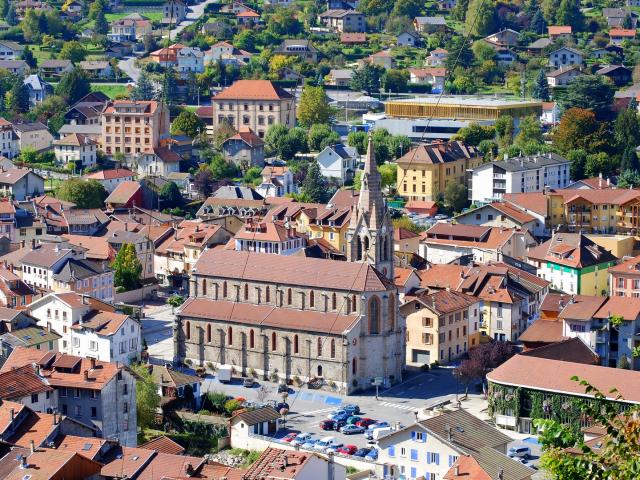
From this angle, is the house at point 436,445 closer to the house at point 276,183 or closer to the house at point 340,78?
the house at point 276,183

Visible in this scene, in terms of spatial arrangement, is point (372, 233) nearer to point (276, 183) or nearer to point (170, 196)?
point (276, 183)

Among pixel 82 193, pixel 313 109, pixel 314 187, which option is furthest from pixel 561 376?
pixel 313 109

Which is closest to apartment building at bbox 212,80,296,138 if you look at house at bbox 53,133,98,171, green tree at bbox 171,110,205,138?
green tree at bbox 171,110,205,138

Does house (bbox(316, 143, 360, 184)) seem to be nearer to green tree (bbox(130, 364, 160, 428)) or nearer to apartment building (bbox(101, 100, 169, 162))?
apartment building (bbox(101, 100, 169, 162))

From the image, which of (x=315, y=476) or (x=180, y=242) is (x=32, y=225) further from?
(x=315, y=476)

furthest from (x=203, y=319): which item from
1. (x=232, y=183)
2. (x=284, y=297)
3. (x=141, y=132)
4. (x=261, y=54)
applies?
(x=261, y=54)

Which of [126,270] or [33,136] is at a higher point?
[33,136]
